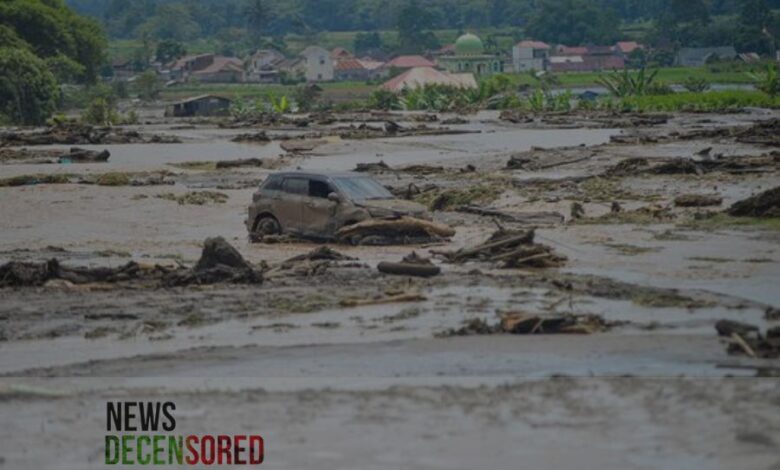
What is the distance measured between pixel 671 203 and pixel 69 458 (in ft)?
86.6

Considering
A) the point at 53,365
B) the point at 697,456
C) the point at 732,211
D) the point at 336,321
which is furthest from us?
the point at 732,211

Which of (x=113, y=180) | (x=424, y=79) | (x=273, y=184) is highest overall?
(x=273, y=184)

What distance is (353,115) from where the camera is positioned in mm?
112125

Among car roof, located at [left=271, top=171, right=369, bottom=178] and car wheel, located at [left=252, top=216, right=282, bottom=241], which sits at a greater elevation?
car roof, located at [left=271, top=171, right=369, bottom=178]

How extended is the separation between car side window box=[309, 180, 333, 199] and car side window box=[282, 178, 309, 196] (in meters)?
0.16

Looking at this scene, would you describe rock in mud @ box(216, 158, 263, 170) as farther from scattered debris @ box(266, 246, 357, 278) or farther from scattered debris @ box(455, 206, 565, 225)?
scattered debris @ box(266, 246, 357, 278)

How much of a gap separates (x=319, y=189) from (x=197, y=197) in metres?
12.9

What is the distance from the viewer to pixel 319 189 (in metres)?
33.7

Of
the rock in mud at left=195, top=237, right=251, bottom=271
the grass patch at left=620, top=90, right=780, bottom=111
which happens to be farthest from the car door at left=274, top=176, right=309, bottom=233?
the grass patch at left=620, top=90, right=780, bottom=111

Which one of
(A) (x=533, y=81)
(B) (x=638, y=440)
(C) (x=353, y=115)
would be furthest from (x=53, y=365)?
(A) (x=533, y=81)

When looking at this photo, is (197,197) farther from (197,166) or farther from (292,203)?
(197,166)

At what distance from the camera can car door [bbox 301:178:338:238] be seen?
1310 inches

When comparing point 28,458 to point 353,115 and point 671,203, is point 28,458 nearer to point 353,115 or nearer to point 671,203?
point 671,203

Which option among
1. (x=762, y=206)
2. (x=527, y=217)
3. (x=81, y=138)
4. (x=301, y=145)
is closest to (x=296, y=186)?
(x=527, y=217)
